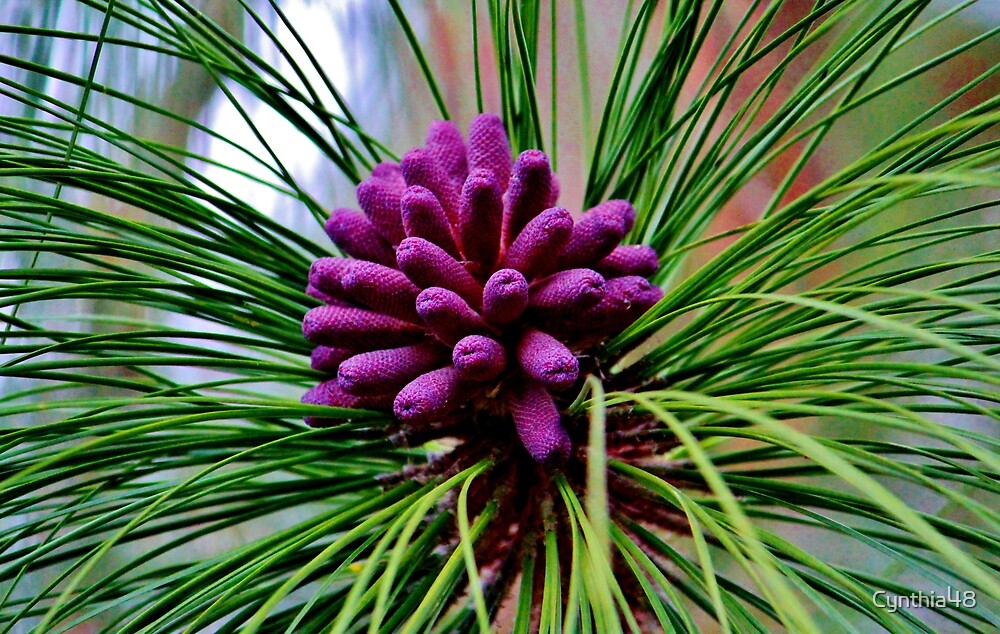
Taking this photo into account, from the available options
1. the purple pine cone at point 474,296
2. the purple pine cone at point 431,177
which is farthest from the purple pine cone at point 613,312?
the purple pine cone at point 431,177

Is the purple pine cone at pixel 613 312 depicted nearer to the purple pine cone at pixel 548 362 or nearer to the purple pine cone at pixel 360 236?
the purple pine cone at pixel 548 362

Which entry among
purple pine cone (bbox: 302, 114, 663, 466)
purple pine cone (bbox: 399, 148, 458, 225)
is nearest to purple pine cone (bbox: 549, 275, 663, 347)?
purple pine cone (bbox: 302, 114, 663, 466)

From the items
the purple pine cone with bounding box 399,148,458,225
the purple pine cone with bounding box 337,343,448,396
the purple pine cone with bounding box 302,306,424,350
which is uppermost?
the purple pine cone with bounding box 399,148,458,225

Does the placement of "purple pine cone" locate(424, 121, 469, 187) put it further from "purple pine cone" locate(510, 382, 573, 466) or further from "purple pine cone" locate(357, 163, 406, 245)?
"purple pine cone" locate(510, 382, 573, 466)

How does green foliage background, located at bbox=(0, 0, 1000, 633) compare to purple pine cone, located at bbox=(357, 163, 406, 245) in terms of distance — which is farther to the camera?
purple pine cone, located at bbox=(357, 163, 406, 245)

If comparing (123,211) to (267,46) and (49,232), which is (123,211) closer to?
(267,46)

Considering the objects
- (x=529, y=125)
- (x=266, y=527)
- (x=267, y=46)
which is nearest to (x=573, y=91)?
(x=267, y=46)

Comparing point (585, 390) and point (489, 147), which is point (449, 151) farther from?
point (585, 390)
